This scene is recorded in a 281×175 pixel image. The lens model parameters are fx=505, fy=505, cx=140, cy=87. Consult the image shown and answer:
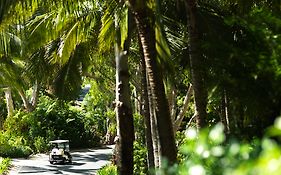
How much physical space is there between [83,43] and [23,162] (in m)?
15.6

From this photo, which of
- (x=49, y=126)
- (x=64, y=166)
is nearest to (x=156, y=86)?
(x=64, y=166)

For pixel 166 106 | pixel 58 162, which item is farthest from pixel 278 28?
pixel 58 162

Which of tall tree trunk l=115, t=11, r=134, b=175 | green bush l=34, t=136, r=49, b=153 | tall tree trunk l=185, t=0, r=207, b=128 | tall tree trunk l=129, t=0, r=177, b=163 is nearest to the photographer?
tall tree trunk l=129, t=0, r=177, b=163

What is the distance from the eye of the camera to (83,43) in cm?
1399

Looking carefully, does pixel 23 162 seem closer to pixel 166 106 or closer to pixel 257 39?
pixel 166 106

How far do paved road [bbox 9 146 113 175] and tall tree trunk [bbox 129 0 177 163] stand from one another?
1630 centimetres

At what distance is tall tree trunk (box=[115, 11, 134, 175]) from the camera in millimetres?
10156

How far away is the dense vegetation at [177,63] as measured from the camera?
305 centimetres

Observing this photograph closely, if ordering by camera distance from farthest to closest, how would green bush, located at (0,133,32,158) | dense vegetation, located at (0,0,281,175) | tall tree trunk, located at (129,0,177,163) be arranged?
green bush, located at (0,133,32,158) < tall tree trunk, located at (129,0,177,163) < dense vegetation, located at (0,0,281,175)

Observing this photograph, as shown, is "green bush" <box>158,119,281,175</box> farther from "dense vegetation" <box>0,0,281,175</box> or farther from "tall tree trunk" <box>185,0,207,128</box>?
"tall tree trunk" <box>185,0,207,128</box>

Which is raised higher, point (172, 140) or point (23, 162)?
point (172, 140)

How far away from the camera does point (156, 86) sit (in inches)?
288

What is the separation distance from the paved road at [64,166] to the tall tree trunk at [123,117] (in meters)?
12.9

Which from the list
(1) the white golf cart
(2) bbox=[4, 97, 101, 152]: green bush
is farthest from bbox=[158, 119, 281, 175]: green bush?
(2) bbox=[4, 97, 101, 152]: green bush
